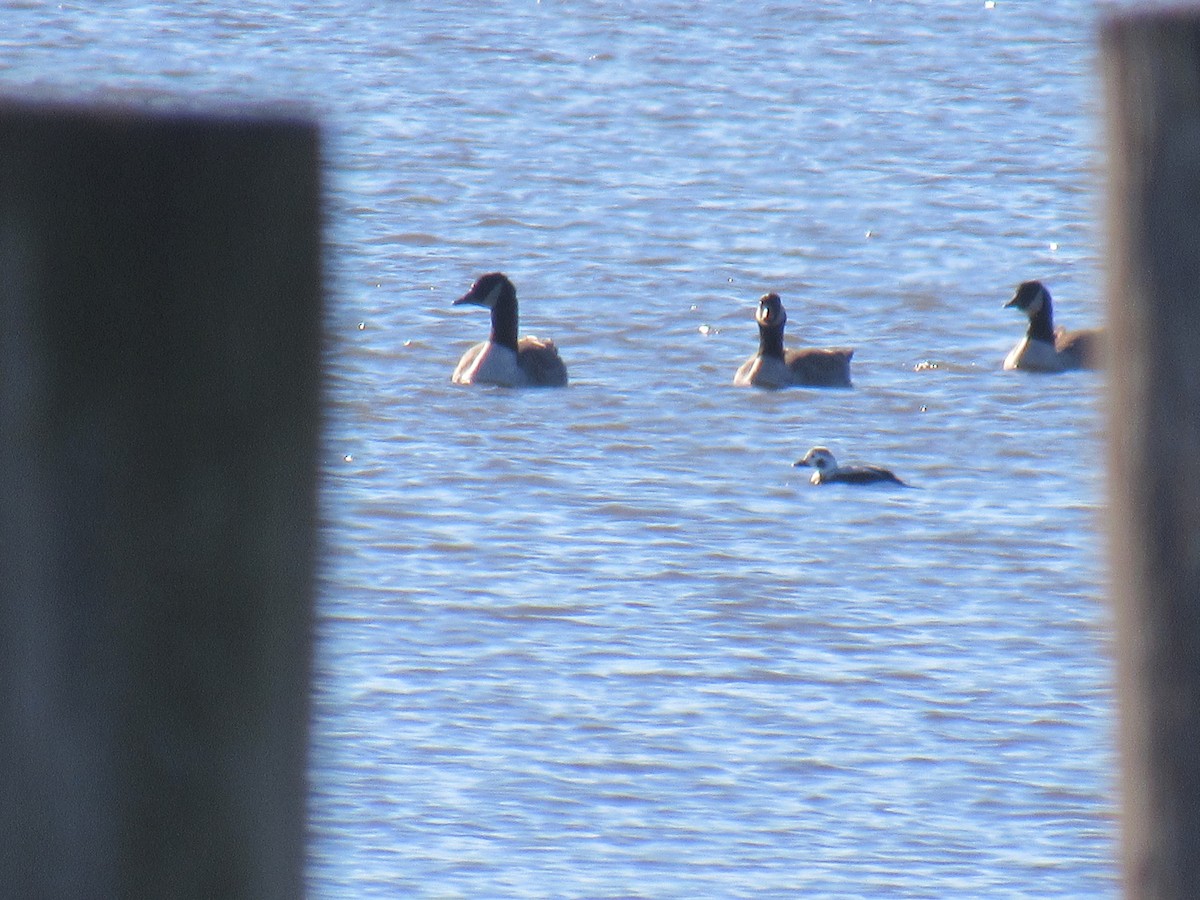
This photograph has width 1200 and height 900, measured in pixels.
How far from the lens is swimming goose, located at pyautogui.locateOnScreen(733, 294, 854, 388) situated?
16047mm

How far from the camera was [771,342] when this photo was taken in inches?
646

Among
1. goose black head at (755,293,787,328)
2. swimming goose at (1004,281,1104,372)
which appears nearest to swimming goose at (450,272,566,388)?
goose black head at (755,293,787,328)

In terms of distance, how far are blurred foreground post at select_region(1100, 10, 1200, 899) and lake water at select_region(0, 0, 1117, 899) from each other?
0.05m

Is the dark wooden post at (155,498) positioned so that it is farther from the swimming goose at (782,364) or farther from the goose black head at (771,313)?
the goose black head at (771,313)

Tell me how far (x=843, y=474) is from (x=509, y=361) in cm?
422

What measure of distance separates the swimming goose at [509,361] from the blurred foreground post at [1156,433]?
14724 mm

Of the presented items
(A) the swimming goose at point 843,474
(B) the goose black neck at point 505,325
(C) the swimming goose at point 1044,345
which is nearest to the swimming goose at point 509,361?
(B) the goose black neck at point 505,325

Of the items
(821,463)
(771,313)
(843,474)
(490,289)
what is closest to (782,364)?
(771,313)

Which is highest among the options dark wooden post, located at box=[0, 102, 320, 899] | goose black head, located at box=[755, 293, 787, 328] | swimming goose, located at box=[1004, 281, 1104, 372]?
dark wooden post, located at box=[0, 102, 320, 899]

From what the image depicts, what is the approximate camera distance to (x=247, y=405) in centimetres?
148

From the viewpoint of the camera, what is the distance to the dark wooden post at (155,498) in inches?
54.6

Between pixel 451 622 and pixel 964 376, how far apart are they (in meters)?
7.58

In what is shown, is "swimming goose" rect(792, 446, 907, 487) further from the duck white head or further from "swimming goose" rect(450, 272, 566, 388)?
"swimming goose" rect(450, 272, 566, 388)

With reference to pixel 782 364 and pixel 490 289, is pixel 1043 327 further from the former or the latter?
pixel 490 289
